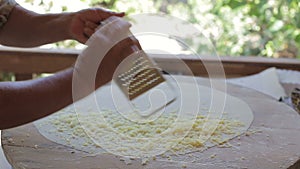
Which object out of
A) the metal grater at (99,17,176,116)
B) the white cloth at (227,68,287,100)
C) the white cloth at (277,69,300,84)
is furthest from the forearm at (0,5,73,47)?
the white cloth at (277,69,300,84)

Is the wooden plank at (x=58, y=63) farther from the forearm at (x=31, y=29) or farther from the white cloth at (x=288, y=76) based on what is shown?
the forearm at (x=31, y=29)

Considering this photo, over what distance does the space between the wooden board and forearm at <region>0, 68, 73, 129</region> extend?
2.7 inches

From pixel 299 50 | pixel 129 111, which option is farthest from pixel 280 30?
pixel 129 111

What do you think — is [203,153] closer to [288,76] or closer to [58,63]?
[288,76]

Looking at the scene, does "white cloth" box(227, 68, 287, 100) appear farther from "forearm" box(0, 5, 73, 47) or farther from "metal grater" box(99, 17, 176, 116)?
"forearm" box(0, 5, 73, 47)

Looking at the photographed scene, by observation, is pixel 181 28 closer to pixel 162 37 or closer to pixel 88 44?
pixel 162 37

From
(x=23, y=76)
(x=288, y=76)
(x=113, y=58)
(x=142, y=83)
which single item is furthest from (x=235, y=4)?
(x=113, y=58)

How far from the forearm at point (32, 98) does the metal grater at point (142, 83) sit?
0.14 metres

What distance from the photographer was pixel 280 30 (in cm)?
253

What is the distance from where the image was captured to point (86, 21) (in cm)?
123

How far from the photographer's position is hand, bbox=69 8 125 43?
122cm

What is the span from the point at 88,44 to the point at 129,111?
→ 0.29m

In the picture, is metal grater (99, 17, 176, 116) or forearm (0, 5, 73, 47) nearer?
metal grater (99, 17, 176, 116)

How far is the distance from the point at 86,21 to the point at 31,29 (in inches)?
9.1
